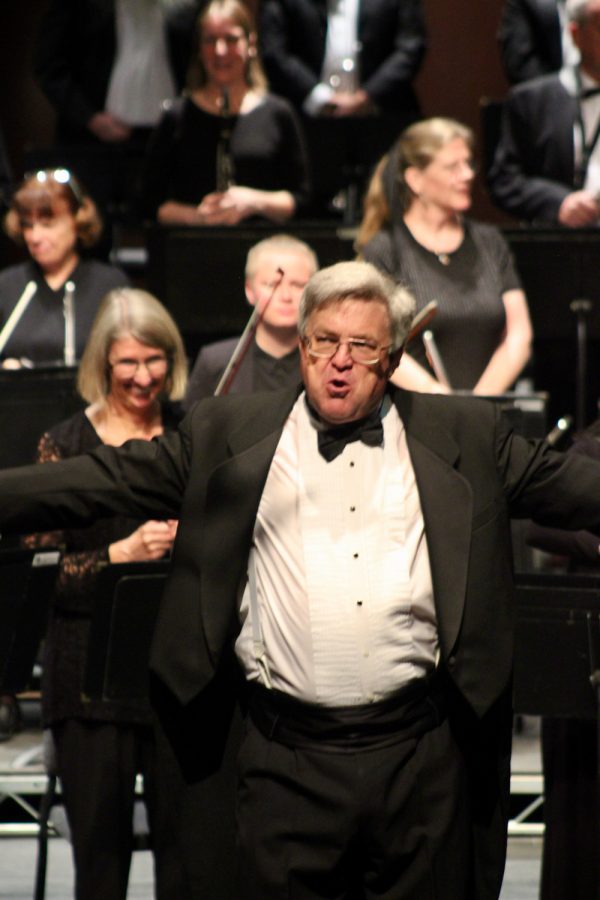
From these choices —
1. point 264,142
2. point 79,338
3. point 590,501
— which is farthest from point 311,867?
point 264,142

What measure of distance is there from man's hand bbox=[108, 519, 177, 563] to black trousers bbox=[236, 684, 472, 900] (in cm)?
86

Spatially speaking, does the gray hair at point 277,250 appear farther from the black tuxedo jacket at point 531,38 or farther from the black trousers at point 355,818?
the black tuxedo jacket at point 531,38

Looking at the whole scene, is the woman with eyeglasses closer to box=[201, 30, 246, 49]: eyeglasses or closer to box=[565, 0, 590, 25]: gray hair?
box=[201, 30, 246, 49]: eyeglasses

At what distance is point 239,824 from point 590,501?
2.60 ft

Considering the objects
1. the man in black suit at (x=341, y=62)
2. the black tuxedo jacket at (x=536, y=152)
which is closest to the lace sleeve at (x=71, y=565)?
the black tuxedo jacket at (x=536, y=152)

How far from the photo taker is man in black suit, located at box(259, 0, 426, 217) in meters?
6.20

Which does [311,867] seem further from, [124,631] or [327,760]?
[124,631]

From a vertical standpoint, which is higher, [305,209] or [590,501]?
[305,209]

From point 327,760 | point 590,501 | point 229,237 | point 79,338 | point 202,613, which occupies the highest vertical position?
point 229,237

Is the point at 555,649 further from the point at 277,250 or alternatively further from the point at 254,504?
the point at 277,250

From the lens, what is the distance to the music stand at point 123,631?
3404mm

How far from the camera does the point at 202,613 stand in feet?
8.96

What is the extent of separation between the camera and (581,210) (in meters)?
5.27

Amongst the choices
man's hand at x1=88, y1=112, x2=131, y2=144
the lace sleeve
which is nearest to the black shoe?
the lace sleeve
